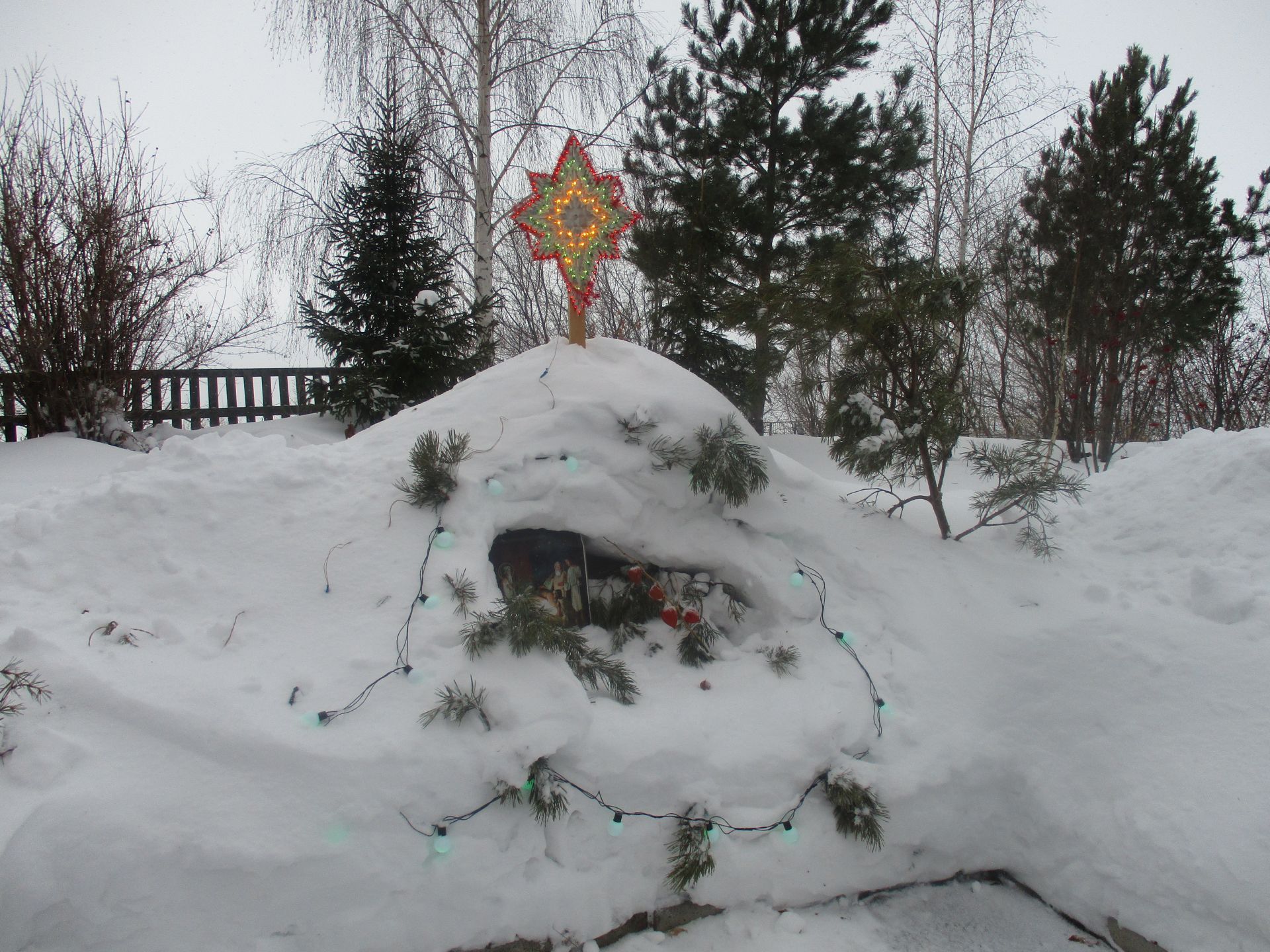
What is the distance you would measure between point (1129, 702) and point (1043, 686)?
298 millimetres

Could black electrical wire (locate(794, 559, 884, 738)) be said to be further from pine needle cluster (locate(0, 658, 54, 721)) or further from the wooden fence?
the wooden fence

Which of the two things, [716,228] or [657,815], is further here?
[716,228]

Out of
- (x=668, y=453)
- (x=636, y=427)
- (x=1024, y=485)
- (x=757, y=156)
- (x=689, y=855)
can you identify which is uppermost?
(x=757, y=156)

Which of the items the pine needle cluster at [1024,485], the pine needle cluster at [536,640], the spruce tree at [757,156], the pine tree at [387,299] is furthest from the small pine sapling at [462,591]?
the spruce tree at [757,156]

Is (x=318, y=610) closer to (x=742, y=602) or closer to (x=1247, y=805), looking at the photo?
(x=742, y=602)

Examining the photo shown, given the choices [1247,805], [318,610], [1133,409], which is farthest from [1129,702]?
[1133,409]

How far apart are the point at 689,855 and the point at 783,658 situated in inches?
37.7

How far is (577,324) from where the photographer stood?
378 cm

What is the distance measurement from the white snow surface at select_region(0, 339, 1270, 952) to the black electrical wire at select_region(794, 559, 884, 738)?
4 cm

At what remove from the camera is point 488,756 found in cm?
224

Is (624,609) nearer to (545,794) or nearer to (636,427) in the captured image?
(636,427)

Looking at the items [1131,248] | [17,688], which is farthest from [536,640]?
[1131,248]

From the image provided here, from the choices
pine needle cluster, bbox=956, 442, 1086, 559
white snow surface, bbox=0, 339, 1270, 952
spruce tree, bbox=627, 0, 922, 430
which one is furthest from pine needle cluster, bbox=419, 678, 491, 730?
spruce tree, bbox=627, 0, 922, 430

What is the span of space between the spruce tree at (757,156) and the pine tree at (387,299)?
2724 mm
